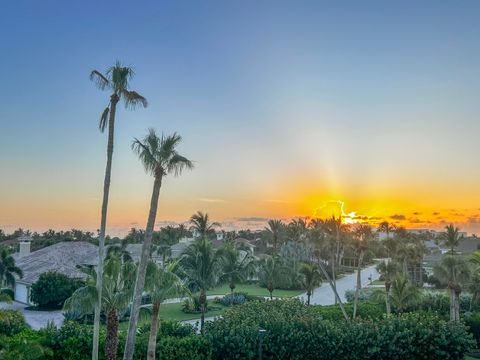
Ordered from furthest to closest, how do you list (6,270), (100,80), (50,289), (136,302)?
(6,270), (50,289), (100,80), (136,302)

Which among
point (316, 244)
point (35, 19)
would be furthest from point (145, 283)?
point (316, 244)

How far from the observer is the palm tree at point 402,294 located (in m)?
30.1

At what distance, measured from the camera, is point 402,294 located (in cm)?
3028

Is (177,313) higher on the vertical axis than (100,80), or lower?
lower

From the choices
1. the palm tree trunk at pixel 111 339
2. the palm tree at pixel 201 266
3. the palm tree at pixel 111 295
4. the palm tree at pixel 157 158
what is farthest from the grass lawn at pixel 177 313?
the palm tree at pixel 157 158

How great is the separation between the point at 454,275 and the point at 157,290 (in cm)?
2044

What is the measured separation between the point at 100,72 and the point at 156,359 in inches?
470

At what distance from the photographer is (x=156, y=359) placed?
55.8ft

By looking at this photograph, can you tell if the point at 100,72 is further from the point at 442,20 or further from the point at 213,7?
the point at 442,20

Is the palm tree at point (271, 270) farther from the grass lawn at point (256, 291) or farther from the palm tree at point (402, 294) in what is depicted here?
the palm tree at point (402, 294)

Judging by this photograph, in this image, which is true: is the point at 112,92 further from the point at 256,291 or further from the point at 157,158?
the point at 256,291

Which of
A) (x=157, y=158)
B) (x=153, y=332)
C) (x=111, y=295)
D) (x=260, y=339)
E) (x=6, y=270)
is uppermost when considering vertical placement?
(x=157, y=158)

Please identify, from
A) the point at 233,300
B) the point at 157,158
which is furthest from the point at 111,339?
the point at 233,300

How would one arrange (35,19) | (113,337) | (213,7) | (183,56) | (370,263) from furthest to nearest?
(370,263)
(183,56)
(213,7)
(35,19)
(113,337)
